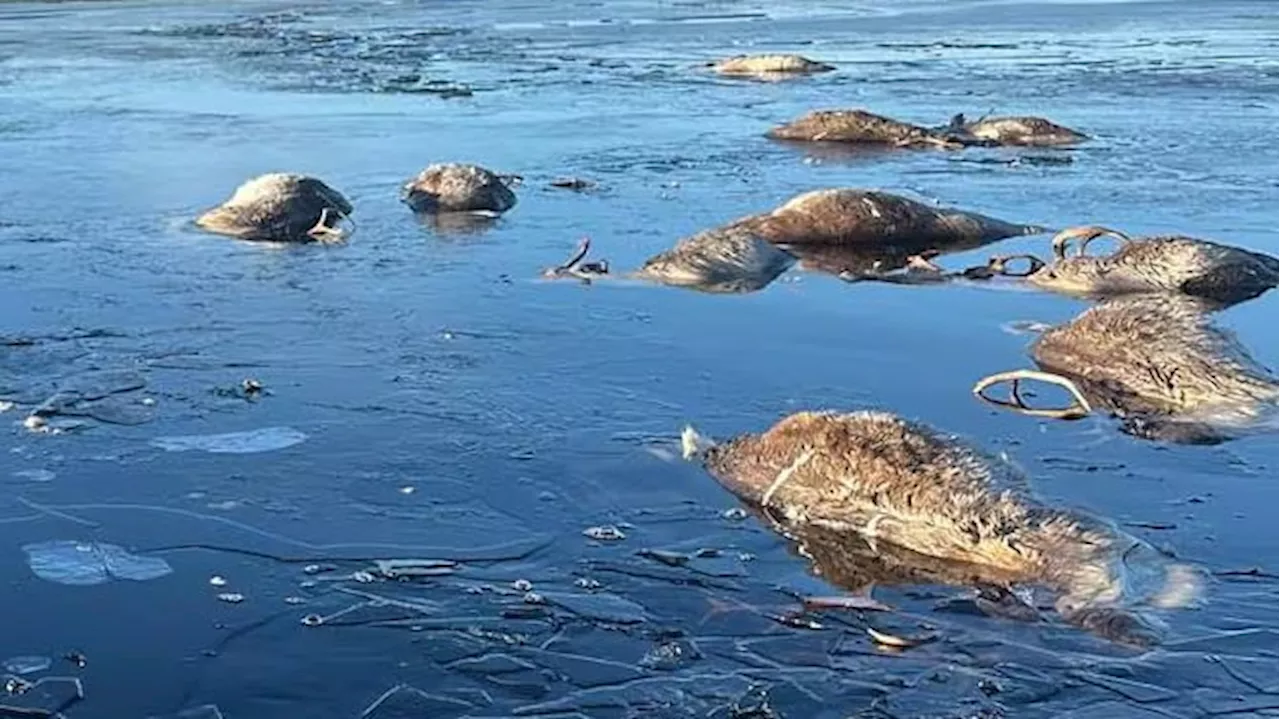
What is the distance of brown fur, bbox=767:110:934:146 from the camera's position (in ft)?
59.6

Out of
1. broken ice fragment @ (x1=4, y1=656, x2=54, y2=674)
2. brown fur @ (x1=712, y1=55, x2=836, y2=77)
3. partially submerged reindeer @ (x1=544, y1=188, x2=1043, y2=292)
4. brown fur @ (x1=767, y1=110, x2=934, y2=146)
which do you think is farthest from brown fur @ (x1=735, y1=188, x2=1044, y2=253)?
brown fur @ (x1=712, y1=55, x2=836, y2=77)

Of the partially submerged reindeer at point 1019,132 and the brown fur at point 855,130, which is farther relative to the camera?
the brown fur at point 855,130

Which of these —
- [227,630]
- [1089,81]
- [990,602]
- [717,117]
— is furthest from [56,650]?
[1089,81]

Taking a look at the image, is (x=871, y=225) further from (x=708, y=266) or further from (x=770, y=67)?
(x=770, y=67)

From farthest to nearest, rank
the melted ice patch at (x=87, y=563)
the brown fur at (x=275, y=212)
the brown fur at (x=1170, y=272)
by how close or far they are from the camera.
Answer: the brown fur at (x=275, y=212), the brown fur at (x=1170, y=272), the melted ice patch at (x=87, y=563)

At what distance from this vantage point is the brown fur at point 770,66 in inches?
1064

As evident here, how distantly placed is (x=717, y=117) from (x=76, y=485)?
574 inches

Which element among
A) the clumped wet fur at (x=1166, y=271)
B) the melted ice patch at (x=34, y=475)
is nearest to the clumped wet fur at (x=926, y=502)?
the melted ice patch at (x=34, y=475)

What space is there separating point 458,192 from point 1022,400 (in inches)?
253

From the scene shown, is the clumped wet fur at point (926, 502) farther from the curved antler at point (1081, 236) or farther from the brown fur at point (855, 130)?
the brown fur at point (855, 130)

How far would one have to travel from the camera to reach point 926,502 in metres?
6.20

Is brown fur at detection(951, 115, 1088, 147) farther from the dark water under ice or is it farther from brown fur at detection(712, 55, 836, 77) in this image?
brown fur at detection(712, 55, 836, 77)

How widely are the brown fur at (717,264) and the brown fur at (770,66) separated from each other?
618 inches

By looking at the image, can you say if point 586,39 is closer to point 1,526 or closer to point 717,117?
point 717,117
